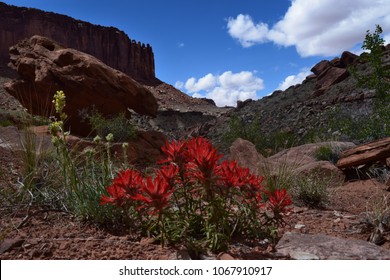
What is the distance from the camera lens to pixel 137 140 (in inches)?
469

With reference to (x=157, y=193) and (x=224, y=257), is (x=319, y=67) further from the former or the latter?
(x=157, y=193)

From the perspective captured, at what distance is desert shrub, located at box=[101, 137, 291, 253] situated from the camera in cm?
218

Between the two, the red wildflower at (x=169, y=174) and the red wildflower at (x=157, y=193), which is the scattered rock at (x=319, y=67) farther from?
the red wildflower at (x=157, y=193)

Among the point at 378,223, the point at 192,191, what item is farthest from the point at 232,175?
the point at 378,223

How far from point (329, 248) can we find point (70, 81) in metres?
10.8

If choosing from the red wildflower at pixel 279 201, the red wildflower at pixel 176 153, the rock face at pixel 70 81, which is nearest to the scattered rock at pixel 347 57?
the rock face at pixel 70 81

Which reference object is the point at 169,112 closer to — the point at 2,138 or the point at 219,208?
the point at 2,138

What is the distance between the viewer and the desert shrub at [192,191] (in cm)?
218

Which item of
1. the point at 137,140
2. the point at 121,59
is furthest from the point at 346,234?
the point at 121,59

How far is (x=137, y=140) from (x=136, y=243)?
9.43 m

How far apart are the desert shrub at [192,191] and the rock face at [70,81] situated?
9.68 metres

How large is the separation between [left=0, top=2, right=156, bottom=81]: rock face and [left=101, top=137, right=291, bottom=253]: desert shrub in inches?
2300

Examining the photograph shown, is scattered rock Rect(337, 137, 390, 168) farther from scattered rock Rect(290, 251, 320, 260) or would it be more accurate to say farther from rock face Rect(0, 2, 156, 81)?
rock face Rect(0, 2, 156, 81)

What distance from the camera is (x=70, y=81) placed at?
39.1 feet
